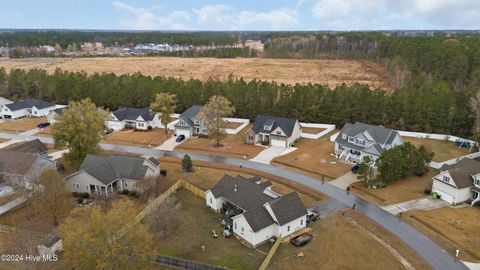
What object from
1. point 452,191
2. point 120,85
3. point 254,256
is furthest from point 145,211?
point 120,85

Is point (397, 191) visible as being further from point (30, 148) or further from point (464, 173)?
point (30, 148)

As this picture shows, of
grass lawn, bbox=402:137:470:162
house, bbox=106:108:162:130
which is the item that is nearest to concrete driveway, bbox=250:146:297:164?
grass lawn, bbox=402:137:470:162

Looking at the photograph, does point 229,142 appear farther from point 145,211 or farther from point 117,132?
point 145,211

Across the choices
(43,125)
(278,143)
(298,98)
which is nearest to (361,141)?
(278,143)

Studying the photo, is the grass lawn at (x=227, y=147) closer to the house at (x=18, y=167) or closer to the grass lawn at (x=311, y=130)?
the grass lawn at (x=311, y=130)

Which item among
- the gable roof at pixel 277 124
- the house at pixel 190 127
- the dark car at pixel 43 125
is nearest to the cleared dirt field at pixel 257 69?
the gable roof at pixel 277 124

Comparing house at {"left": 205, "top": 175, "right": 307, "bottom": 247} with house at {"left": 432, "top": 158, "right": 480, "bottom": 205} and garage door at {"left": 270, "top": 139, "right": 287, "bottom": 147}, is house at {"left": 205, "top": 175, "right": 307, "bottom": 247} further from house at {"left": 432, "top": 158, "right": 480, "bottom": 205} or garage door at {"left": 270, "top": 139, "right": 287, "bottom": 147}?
garage door at {"left": 270, "top": 139, "right": 287, "bottom": 147}

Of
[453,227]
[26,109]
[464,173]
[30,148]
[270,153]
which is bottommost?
[270,153]

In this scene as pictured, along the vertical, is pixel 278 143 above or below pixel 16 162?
below

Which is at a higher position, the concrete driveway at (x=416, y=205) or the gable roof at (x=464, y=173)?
the gable roof at (x=464, y=173)
